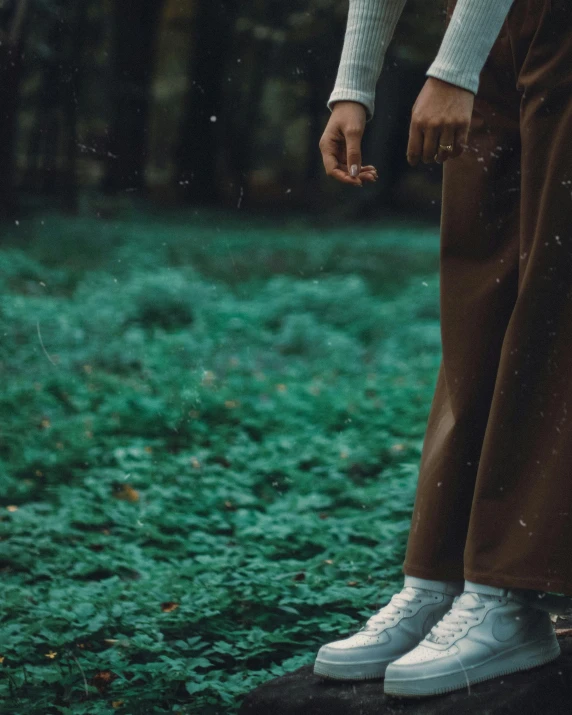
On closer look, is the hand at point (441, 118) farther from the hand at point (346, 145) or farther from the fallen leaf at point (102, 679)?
the fallen leaf at point (102, 679)

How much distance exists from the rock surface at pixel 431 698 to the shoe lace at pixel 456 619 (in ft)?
0.35

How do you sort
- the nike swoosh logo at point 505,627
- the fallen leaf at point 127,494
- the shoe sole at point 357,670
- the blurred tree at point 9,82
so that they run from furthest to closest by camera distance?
the blurred tree at point 9,82 → the fallen leaf at point 127,494 → the shoe sole at point 357,670 → the nike swoosh logo at point 505,627

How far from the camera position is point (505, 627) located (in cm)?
196

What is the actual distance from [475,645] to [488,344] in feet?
1.96

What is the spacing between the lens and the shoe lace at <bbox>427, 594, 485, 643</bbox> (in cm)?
196

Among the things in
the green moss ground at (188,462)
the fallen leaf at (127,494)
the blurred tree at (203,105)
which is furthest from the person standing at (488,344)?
the blurred tree at (203,105)

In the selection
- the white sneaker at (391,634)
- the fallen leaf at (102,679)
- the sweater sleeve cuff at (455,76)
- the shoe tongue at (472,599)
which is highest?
the sweater sleeve cuff at (455,76)

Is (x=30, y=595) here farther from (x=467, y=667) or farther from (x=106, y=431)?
(x=106, y=431)

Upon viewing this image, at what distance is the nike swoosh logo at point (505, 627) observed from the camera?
1.95 m

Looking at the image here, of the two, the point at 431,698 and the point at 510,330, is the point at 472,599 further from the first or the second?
the point at 510,330

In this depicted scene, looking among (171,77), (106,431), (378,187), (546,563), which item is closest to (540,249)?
(546,563)

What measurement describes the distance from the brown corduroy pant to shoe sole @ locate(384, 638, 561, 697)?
171 millimetres

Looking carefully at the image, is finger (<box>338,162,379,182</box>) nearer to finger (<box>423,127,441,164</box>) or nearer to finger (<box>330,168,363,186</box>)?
finger (<box>330,168,363,186</box>)

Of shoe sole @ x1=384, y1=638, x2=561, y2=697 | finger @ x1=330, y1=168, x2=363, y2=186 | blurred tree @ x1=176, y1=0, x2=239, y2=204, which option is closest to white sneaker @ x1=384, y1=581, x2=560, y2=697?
shoe sole @ x1=384, y1=638, x2=561, y2=697
